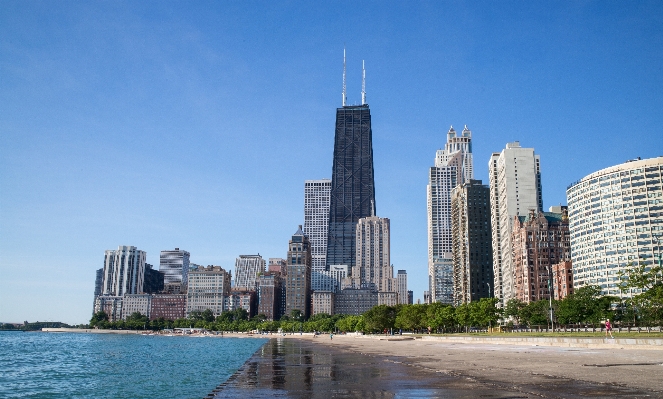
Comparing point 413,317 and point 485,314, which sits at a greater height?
point 485,314


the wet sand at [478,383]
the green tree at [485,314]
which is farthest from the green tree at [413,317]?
the wet sand at [478,383]

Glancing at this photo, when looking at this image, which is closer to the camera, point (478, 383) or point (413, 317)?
point (478, 383)

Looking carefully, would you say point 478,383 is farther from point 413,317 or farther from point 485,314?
point 413,317

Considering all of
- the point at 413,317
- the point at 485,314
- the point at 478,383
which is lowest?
the point at 413,317

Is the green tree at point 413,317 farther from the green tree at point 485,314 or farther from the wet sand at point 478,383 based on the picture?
the wet sand at point 478,383

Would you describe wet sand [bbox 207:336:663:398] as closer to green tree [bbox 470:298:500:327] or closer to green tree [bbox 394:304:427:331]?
green tree [bbox 470:298:500:327]

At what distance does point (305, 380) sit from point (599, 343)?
1482 inches

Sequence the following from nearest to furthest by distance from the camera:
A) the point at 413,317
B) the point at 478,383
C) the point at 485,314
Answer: the point at 478,383 < the point at 485,314 < the point at 413,317

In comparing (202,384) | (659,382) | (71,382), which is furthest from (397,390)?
(71,382)

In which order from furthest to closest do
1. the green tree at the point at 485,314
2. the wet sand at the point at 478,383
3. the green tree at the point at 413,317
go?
the green tree at the point at 413,317 → the green tree at the point at 485,314 → the wet sand at the point at 478,383

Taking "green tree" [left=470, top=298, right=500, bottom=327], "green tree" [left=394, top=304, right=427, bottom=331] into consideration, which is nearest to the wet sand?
"green tree" [left=470, top=298, right=500, bottom=327]

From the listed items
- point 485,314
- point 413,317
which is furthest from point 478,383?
point 413,317

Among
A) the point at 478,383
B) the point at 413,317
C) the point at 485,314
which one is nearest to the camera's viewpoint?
the point at 478,383

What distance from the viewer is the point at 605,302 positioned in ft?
432
